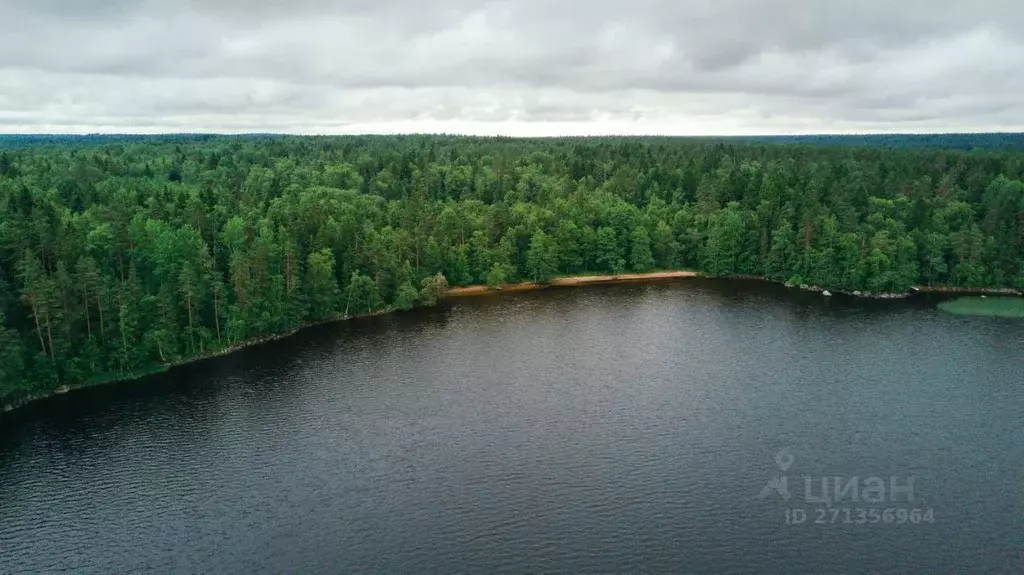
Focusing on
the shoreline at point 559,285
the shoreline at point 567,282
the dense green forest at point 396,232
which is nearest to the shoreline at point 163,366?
the shoreline at point 559,285

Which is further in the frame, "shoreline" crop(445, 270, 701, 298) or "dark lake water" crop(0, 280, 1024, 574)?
"shoreline" crop(445, 270, 701, 298)

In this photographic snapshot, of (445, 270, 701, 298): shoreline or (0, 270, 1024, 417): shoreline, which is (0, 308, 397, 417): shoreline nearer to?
(0, 270, 1024, 417): shoreline

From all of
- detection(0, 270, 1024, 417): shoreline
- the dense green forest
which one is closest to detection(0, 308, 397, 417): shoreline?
detection(0, 270, 1024, 417): shoreline

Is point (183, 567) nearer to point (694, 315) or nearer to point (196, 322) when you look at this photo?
point (196, 322)

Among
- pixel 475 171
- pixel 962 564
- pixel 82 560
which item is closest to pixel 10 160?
pixel 475 171

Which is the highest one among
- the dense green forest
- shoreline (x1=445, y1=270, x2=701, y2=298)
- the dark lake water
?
the dense green forest

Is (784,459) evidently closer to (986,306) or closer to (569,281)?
(986,306)
